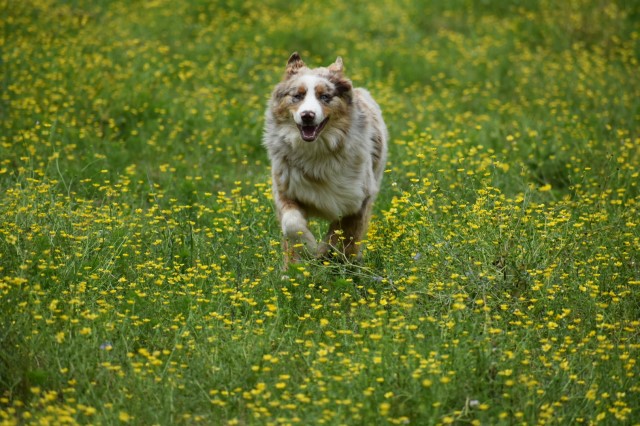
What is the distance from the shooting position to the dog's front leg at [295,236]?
19.4ft

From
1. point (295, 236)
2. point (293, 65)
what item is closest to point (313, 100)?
point (293, 65)

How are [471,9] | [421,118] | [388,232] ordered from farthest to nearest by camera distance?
[471,9] → [421,118] → [388,232]

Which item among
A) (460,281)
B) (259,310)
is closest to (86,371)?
(259,310)

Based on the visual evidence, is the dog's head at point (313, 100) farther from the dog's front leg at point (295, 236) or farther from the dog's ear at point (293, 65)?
the dog's front leg at point (295, 236)

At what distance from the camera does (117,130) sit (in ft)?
28.3

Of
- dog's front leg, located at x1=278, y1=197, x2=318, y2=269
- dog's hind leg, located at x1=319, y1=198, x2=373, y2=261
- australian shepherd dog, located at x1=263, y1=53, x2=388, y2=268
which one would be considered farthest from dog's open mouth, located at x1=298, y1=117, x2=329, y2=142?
dog's hind leg, located at x1=319, y1=198, x2=373, y2=261

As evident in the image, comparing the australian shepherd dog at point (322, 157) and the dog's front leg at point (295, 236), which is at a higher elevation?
the australian shepherd dog at point (322, 157)

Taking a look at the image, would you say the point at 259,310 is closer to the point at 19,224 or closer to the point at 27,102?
the point at 19,224

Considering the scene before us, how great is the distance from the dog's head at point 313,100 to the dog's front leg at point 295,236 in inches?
21.2

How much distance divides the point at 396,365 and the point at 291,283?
1384mm

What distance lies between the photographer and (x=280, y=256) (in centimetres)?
620

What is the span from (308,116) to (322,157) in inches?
16.8

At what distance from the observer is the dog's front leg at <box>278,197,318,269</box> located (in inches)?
233

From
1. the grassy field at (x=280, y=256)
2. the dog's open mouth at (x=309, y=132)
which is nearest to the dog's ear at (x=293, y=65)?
the dog's open mouth at (x=309, y=132)
